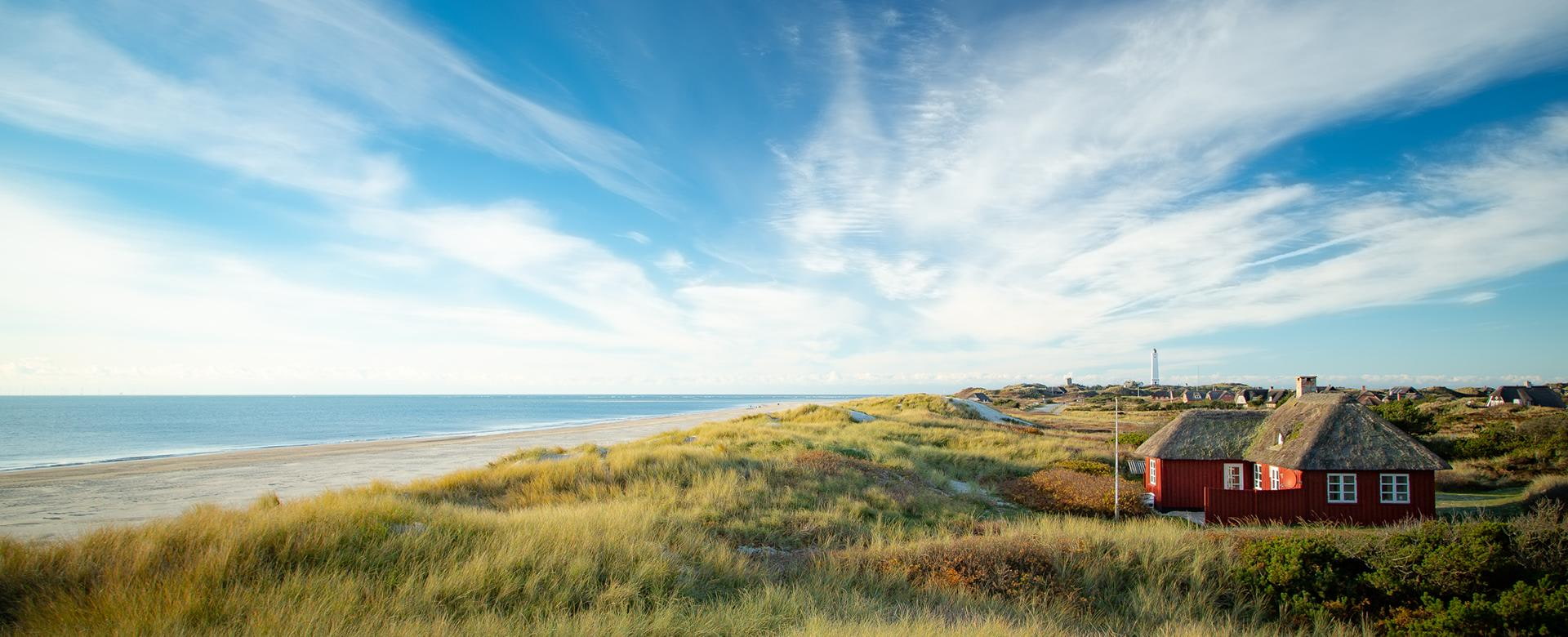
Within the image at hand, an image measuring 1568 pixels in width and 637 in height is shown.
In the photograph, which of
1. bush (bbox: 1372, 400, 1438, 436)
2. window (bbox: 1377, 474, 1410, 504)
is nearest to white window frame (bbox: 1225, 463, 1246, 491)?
window (bbox: 1377, 474, 1410, 504)

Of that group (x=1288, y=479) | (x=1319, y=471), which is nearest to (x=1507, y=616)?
(x=1319, y=471)

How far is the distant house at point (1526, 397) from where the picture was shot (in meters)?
59.9

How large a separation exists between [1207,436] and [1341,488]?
4.35m

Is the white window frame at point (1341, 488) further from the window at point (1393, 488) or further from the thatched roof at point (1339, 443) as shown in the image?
the window at point (1393, 488)

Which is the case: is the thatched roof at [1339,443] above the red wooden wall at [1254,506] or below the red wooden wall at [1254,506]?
above

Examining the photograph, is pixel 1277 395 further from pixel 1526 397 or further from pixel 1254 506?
pixel 1254 506

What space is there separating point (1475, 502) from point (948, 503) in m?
17.9

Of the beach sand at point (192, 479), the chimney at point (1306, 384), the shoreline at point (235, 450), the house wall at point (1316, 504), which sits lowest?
the shoreline at point (235, 450)

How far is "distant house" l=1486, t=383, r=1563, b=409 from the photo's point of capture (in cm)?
5988

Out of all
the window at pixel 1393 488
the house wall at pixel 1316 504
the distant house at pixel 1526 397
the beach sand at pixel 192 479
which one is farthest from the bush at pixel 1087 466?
the distant house at pixel 1526 397

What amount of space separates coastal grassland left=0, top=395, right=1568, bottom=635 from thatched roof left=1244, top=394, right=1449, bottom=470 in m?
6.18

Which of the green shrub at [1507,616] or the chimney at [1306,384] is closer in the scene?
the green shrub at [1507,616]

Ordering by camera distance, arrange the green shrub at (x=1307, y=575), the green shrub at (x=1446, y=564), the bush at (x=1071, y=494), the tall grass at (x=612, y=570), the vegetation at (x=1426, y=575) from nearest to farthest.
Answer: the tall grass at (x=612, y=570) < the vegetation at (x=1426, y=575) < the green shrub at (x=1446, y=564) < the green shrub at (x=1307, y=575) < the bush at (x=1071, y=494)

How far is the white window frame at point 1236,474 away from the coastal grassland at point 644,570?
8.09m
